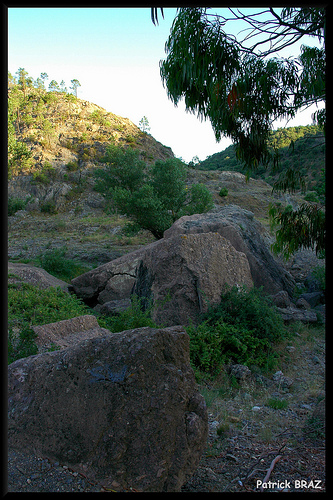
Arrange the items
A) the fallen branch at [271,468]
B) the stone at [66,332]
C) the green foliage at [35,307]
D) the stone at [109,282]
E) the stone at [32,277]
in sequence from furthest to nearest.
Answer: the stone at [109,282] → the stone at [32,277] → the green foliage at [35,307] → the stone at [66,332] → the fallen branch at [271,468]

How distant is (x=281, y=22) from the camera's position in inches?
139

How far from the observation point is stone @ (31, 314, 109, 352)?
462cm

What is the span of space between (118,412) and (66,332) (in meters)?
2.92

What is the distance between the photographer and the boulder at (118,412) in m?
2.19

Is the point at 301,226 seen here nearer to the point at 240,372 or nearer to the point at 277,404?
the point at 277,404

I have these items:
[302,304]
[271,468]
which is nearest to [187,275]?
[302,304]

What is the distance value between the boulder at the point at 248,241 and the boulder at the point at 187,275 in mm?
1516

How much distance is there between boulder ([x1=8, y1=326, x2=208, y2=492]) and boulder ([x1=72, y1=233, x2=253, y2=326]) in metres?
3.63

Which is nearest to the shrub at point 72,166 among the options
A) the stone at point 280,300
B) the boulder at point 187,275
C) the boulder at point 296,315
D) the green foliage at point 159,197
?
the green foliage at point 159,197

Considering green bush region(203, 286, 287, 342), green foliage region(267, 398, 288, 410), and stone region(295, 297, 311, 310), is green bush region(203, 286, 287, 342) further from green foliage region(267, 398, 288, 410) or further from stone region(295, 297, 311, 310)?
stone region(295, 297, 311, 310)

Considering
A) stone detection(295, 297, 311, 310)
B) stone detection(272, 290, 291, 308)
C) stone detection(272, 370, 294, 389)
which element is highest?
stone detection(272, 290, 291, 308)

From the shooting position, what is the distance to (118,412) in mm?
2275

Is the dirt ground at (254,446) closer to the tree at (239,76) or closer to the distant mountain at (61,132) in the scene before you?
the tree at (239,76)

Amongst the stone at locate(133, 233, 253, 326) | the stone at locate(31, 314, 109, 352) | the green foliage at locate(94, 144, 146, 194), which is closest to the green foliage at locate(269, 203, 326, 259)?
the stone at locate(133, 233, 253, 326)
